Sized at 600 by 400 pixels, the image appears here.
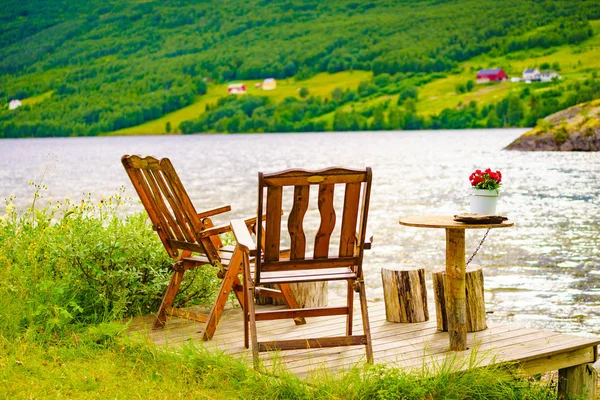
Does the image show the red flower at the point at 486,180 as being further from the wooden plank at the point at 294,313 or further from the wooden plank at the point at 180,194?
the wooden plank at the point at 180,194

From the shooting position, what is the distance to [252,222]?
620cm

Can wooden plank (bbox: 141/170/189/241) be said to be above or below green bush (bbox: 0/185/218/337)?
above

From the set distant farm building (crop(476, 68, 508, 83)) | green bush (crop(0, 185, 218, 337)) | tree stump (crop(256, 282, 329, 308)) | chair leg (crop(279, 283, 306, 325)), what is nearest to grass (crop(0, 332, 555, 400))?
green bush (crop(0, 185, 218, 337))

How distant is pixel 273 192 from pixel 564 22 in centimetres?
16130

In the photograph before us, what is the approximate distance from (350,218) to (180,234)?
64.5 inches

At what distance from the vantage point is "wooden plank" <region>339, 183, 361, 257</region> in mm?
5020

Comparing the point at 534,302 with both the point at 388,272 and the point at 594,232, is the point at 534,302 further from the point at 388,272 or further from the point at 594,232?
the point at 594,232

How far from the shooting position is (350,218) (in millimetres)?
5086

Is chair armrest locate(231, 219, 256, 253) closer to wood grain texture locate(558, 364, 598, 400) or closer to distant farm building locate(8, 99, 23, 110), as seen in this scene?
wood grain texture locate(558, 364, 598, 400)

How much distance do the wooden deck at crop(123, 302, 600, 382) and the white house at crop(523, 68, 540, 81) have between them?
13230 centimetres

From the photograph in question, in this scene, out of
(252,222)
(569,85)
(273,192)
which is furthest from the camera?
(569,85)

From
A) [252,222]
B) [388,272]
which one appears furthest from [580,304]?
[252,222]

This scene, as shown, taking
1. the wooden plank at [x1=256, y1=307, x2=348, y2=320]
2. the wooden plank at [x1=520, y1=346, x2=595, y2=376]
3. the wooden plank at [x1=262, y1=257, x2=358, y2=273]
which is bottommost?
the wooden plank at [x1=520, y1=346, x2=595, y2=376]

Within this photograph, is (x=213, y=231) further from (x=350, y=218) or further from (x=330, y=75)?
(x=330, y=75)
